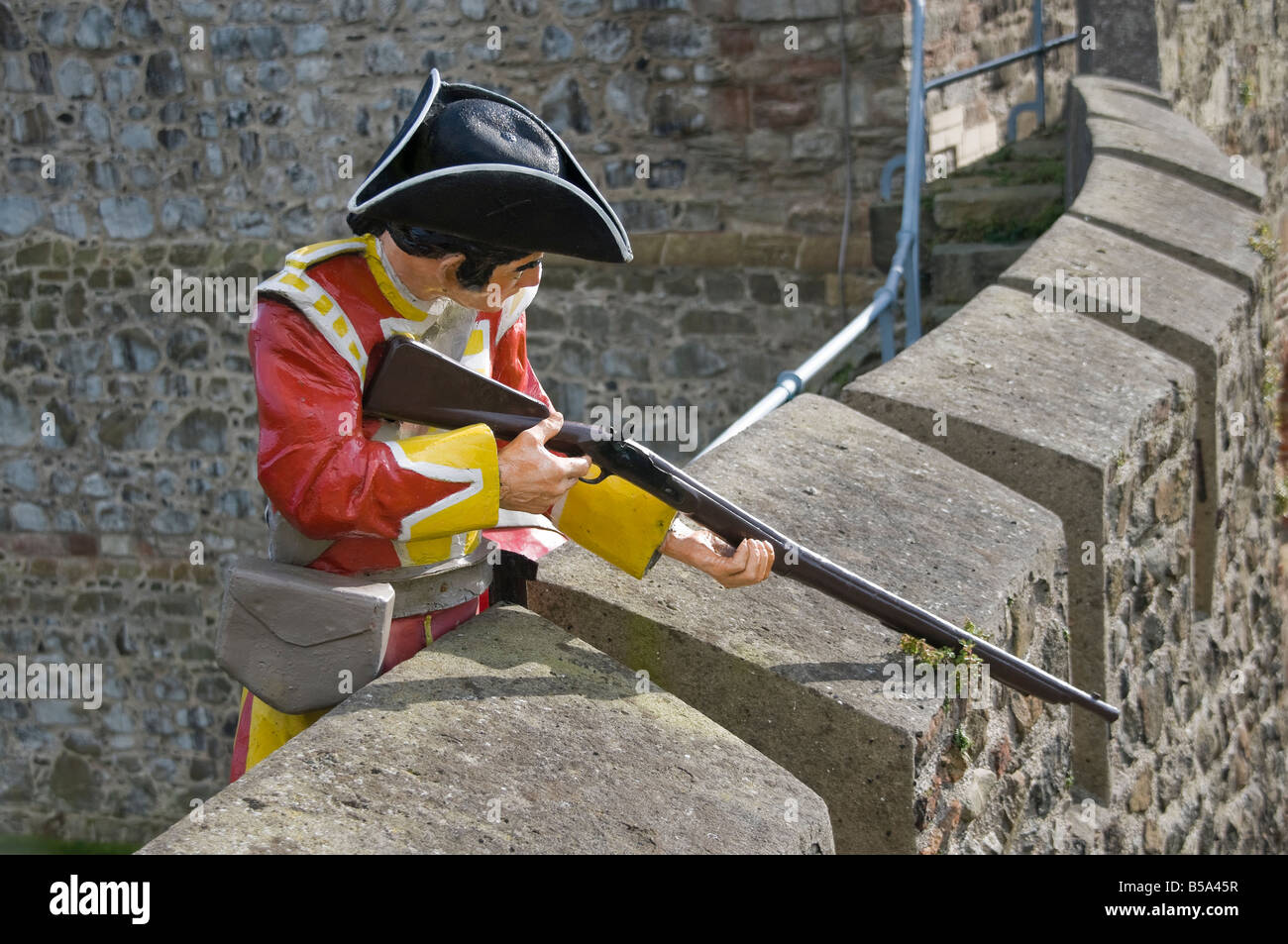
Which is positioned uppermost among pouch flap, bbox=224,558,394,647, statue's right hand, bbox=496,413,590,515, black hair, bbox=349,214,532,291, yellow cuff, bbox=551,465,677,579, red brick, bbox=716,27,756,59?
red brick, bbox=716,27,756,59

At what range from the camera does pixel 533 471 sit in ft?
7.06

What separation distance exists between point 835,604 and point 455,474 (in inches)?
28.3

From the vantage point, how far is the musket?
217 cm

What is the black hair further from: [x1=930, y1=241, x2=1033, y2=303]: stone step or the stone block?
[x1=930, y1=241, x2=1033, y2=303]: stone step

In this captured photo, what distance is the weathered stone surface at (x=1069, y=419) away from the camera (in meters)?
2.93

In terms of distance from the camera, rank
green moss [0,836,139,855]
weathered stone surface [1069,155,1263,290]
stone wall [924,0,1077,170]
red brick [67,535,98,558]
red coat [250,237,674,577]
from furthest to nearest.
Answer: green moss [0,836,139,855]
red brick [67,535,98,558]
stone wall [924,0,1077,170]
weathered stone surface [1069,155,1263,290]
red coat [250,237,674,577]

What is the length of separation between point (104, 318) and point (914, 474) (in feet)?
20.3

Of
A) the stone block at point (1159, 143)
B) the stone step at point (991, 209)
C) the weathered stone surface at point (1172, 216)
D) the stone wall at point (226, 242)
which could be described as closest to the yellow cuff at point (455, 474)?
the weathered stone surface at point (1172, 216)

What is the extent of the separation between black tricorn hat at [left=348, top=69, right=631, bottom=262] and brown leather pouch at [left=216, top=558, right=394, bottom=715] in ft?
1.77

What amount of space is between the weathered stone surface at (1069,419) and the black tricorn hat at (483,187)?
110 cm

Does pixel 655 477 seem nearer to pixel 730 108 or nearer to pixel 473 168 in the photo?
pixel 473 168

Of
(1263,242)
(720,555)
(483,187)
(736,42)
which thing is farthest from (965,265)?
(483,187)

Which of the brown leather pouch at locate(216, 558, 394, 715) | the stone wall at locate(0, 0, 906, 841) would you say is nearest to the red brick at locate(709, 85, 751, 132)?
the stone wall at locate(0, 0, 906, 841)

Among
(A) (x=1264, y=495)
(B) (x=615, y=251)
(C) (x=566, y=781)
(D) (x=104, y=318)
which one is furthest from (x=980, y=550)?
(D) (x=104, y=318)
